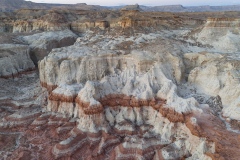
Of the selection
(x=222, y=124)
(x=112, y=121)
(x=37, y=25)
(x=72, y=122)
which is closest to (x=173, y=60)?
(x=222, y=124)

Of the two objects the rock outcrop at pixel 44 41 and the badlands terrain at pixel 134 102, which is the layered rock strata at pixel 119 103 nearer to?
the badlands terrain at pixel 134 102

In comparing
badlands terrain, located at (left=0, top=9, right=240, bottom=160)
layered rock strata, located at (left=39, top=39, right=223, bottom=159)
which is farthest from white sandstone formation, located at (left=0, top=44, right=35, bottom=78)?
layered rock strata, located at (left=39, top=39, right=223, bottom=159)

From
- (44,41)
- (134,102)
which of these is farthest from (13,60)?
(134,102)

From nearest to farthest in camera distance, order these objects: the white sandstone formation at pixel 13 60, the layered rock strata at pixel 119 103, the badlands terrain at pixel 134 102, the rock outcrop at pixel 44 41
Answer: the badlands terrain at pixel 134 102, the layered rock strata at pixel 119 103, the white sandstone formation at pixel 13 60, the rock outcrop at pixel 44 41

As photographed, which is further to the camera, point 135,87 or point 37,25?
point 37,25

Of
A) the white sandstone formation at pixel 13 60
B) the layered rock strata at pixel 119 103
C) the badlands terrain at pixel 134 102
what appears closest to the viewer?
the badlands terrain at pixel 134 102

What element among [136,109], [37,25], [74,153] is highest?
[37,25]

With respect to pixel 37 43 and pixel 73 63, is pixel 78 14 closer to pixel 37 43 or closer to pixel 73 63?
pixel 37 43

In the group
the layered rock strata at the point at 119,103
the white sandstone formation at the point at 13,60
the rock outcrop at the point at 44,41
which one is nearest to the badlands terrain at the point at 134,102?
the layered rock strata at the point at 119,103
